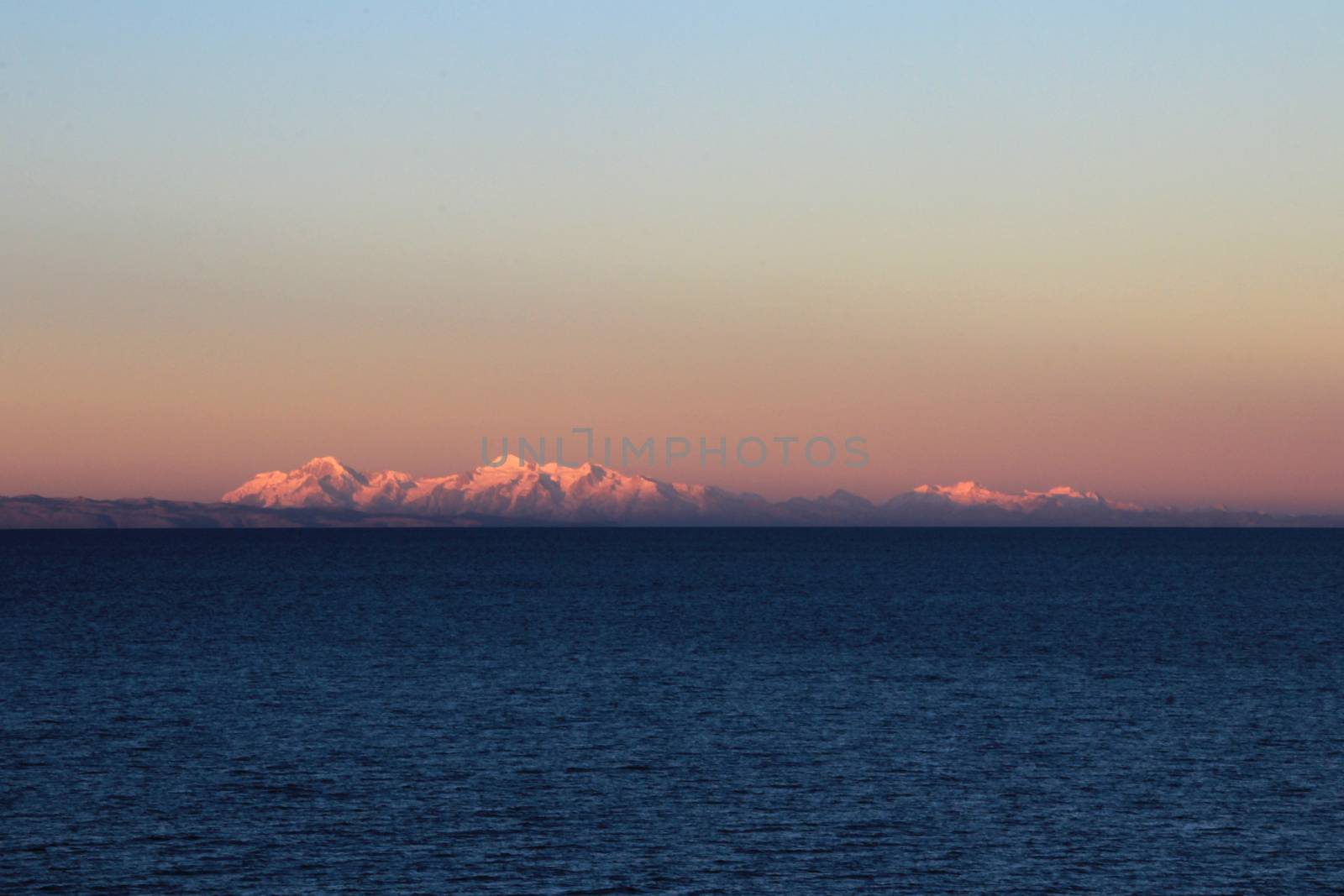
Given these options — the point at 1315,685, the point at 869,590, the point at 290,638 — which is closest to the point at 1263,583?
the point at 869,590

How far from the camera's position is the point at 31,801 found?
46.7 m

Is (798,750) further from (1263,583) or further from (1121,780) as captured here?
(1263,583)

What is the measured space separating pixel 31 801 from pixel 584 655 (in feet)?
152

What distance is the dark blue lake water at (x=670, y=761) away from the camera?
4047 centimetres

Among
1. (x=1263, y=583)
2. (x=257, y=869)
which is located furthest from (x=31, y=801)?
(x=1263, y=583)

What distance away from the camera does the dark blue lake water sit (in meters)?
40.5

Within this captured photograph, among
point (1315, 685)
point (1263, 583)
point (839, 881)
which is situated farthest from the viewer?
point (1263, 583)

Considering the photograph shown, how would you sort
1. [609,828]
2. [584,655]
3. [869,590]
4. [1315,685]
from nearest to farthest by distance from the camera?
1. [609,828]
2. [1315,685]
3. [584,655]
4. [869,590]

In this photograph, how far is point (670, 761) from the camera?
54562 mm

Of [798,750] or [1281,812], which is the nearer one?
[1281,812]

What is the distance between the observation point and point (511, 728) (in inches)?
2434

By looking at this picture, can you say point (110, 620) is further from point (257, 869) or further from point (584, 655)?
point (257, 869)

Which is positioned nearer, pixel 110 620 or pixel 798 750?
pixel 798 750

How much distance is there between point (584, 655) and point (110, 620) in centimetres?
4784
